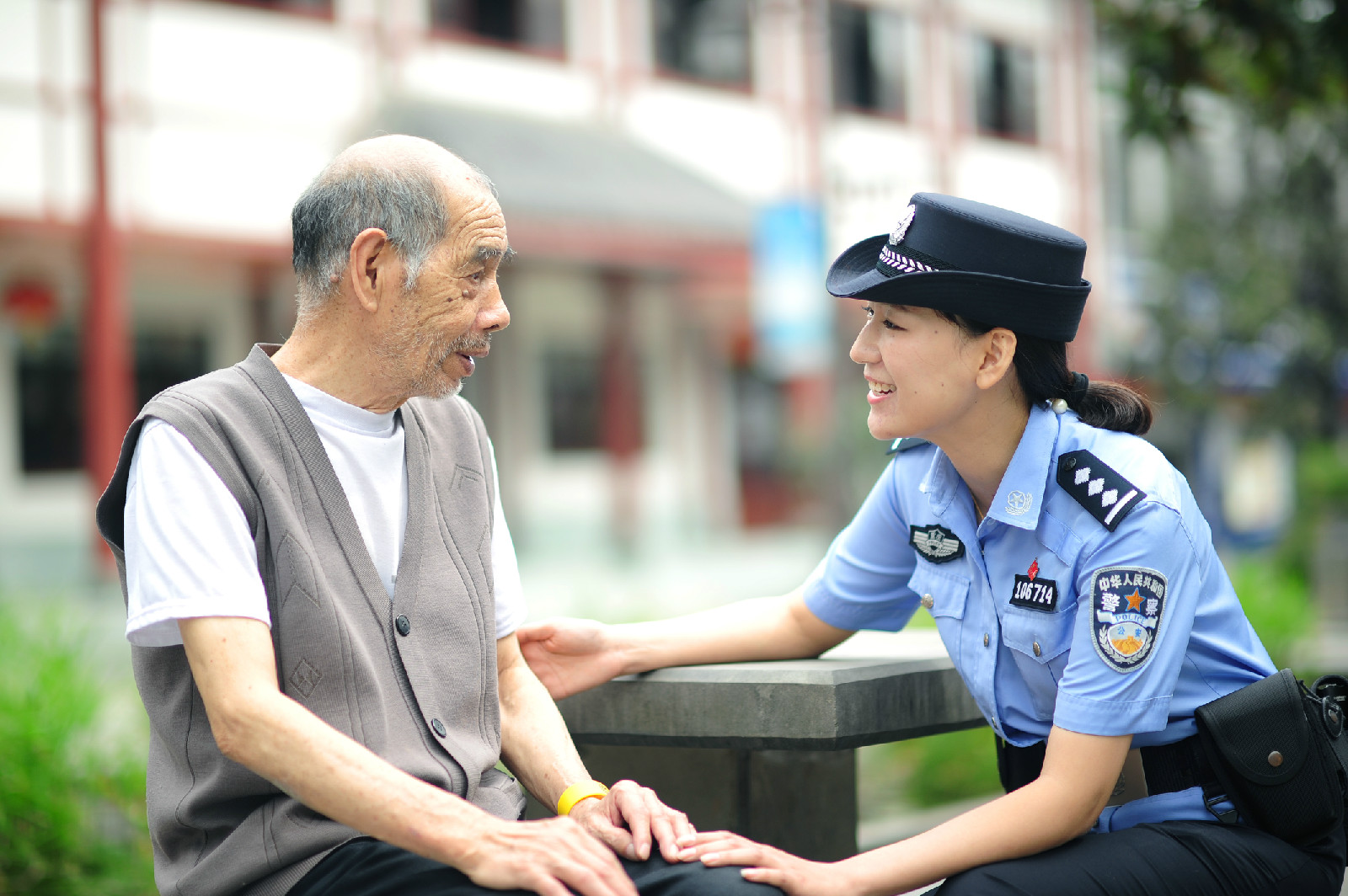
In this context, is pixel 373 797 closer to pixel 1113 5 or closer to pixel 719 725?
pixel 719 725

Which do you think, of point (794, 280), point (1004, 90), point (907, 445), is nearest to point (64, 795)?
point (907, 445)

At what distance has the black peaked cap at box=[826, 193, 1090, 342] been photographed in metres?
2.15

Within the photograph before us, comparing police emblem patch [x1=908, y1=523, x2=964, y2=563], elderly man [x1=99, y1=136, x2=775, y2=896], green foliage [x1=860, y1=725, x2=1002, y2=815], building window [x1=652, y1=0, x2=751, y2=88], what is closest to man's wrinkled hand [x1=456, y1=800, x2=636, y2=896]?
elderly man [x1=99, y1=136, x2=775, y2=896]

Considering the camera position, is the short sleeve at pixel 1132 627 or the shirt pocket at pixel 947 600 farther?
the shirt pocket at pixel 947 600

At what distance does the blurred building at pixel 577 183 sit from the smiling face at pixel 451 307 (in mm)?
6201

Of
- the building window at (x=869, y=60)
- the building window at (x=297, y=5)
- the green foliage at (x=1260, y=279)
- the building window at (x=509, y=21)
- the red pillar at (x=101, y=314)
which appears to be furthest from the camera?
the building window at (x=869, y=60)

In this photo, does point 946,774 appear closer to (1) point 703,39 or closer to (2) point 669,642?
(2) point 669,642

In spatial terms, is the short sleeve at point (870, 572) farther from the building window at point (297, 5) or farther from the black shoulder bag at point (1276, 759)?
the building window at point (297, 5)

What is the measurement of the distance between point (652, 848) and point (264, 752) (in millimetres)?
582

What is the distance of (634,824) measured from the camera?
2.07 m

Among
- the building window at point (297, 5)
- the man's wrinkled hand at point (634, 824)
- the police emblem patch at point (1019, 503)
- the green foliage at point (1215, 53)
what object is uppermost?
the building window at point (297, 5)

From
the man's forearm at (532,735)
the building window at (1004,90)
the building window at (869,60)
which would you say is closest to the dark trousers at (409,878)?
the man's forearm at (532,735)

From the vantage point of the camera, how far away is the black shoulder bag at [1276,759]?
6.85 ft

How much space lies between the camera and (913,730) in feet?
8.68
